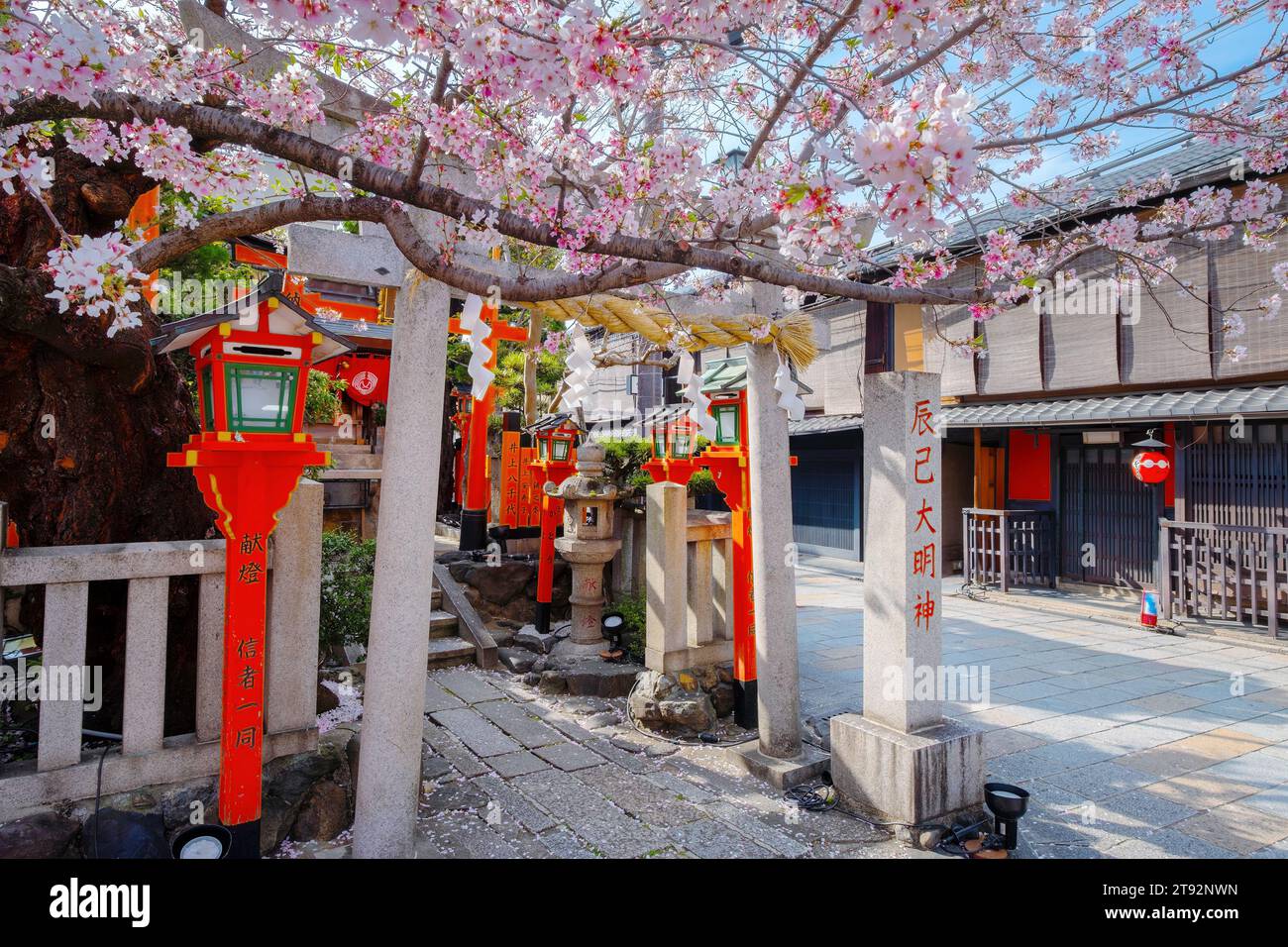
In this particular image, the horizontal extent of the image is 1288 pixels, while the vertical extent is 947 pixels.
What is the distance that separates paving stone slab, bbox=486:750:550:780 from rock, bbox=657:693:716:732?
52.5 inches

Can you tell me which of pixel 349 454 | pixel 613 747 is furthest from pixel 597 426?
pixel 613 747

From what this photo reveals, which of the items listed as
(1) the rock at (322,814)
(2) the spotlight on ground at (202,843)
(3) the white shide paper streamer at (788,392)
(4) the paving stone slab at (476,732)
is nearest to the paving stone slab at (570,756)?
(4) the paving stone slab at (476,732)

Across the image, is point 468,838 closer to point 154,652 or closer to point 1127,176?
point 154,652

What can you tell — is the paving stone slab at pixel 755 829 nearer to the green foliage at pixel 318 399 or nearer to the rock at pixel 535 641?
the rock at pixel 535 641

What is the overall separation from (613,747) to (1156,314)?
12.1m

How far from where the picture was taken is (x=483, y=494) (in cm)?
1273

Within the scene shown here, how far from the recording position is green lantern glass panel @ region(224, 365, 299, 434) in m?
3.94

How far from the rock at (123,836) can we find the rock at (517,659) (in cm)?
514

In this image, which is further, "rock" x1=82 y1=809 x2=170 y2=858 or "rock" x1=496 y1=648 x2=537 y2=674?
"rock" x1=496 y1=648 x2=537 y2=674

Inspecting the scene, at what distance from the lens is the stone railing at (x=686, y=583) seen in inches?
301

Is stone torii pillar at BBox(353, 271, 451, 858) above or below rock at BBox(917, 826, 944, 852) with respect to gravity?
above

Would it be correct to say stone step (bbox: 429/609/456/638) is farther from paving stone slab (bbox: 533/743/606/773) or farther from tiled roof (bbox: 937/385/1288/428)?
tiled roof (bbox: 937/385/1288/428)

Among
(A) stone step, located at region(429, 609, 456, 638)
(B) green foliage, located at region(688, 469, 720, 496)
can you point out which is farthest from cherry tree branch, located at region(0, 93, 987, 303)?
(B) green foliage, located at region(688, 469, 720, 496)

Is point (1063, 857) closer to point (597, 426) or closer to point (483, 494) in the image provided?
point (483, 494)
